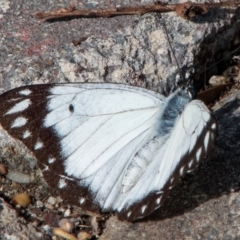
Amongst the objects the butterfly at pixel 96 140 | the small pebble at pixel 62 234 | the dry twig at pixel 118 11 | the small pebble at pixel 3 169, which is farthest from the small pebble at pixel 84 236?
the dry twig at pixel 118 11

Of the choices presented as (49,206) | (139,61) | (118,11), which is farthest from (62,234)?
(118,11)

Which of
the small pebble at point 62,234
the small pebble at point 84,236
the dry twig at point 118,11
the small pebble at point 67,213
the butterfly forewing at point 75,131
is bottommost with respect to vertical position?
the small pebble at point 84,236

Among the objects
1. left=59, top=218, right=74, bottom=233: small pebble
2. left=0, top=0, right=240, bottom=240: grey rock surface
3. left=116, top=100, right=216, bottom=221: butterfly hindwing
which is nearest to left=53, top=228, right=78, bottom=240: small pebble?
left=59, top=218, right=74, bottom=233: small pebble

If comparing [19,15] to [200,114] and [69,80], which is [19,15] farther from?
[200,114]

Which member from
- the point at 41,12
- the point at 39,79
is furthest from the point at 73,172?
the point at 41,12

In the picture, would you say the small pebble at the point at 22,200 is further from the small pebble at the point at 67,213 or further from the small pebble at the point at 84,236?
the small pebble at the point at 84,236

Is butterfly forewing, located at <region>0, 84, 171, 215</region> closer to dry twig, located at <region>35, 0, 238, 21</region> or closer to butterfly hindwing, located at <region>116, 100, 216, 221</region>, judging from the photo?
butterfly hindwing, located at <region>116, 100, 216, 221</region>
